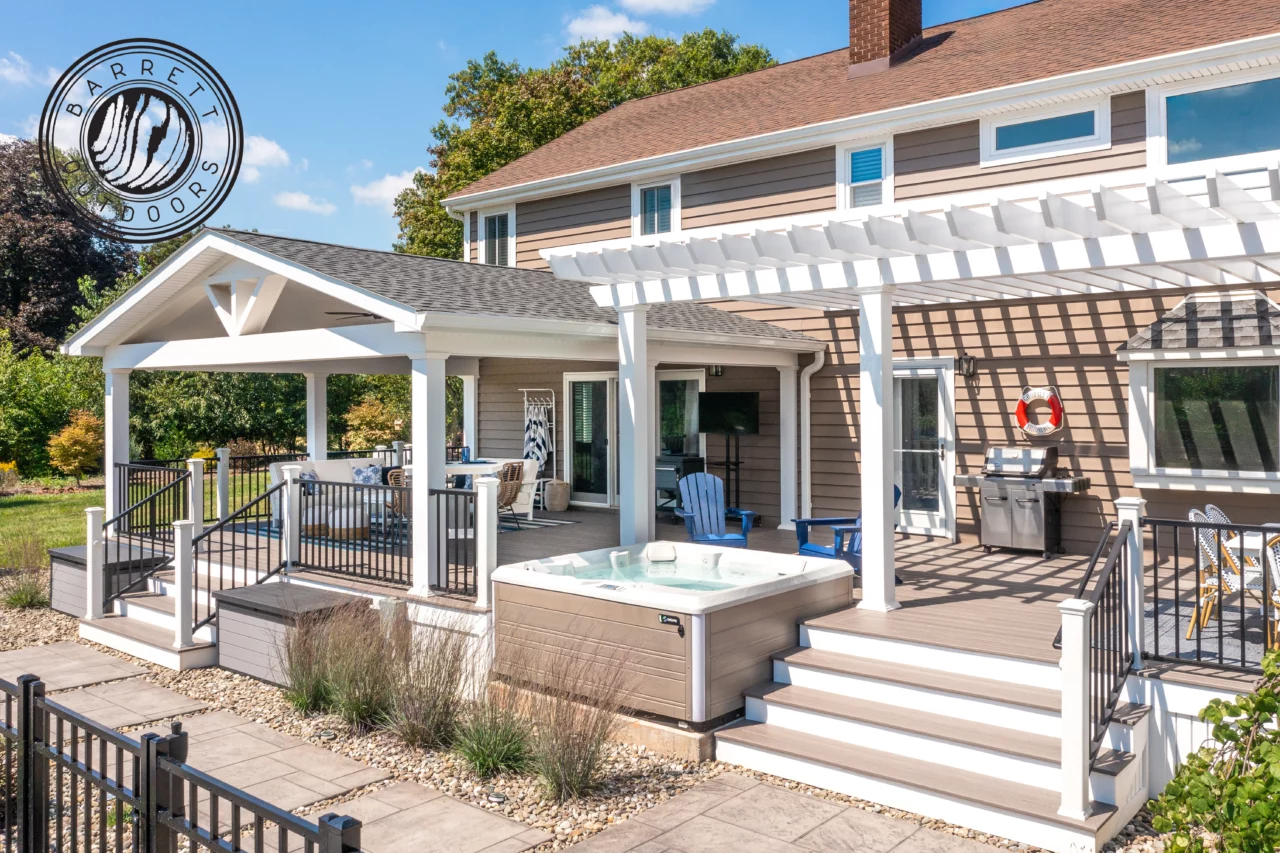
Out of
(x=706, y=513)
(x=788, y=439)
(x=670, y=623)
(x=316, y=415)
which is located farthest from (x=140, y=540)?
(x=788, y=439)

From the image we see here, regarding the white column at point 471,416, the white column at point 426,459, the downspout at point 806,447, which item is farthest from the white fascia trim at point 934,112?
the white column at point 426,459

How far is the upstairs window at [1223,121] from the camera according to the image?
7996 millimetres

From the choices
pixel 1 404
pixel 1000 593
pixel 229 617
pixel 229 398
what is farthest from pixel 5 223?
pixel 1000 593

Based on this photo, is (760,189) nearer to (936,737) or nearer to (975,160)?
(975,160)

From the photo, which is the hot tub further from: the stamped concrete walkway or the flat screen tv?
the flat screen tv

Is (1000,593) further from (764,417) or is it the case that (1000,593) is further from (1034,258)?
(764,417)

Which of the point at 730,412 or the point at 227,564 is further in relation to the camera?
the point at 730,412

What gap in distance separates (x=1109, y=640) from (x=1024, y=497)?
14.0 ft

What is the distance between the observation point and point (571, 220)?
12.9 metres

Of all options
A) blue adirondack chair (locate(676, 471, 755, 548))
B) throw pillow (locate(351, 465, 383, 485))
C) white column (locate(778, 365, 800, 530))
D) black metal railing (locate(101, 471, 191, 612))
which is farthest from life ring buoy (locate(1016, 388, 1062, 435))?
black metal railing (locate(101, 471, 191, 612))

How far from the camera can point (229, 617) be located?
7.59 meters

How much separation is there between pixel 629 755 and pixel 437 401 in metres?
3.09

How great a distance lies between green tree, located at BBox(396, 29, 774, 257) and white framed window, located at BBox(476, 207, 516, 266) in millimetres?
9040

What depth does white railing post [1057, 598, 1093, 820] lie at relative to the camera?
4199 mm
